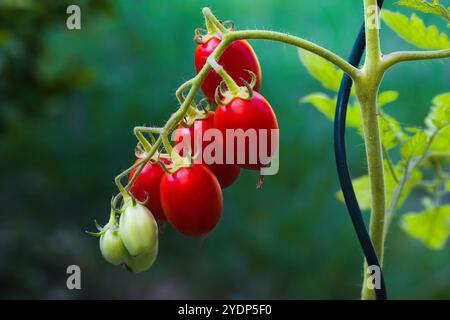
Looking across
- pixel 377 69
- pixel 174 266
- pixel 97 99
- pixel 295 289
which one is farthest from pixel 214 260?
pixel 377 69

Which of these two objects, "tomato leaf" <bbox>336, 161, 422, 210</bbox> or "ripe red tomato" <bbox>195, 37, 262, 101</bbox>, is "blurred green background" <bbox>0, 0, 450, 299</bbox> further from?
"ripe red tomato" <bbox>195, 37, 262, 101</bbox>

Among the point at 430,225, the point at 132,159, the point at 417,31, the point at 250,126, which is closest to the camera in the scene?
the point at 250,126

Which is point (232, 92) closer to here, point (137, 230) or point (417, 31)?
point (137, 230)

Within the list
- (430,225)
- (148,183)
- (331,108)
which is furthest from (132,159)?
(148,183)

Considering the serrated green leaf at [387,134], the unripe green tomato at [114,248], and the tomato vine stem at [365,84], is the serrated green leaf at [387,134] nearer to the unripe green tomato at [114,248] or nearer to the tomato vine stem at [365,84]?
the tomato vine stem at [365,84]

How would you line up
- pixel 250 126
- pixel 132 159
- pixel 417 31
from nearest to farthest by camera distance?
pixel 250 126
pixel 417 31
pixel 132 159

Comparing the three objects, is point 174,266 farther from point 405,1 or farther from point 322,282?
point 405,1
